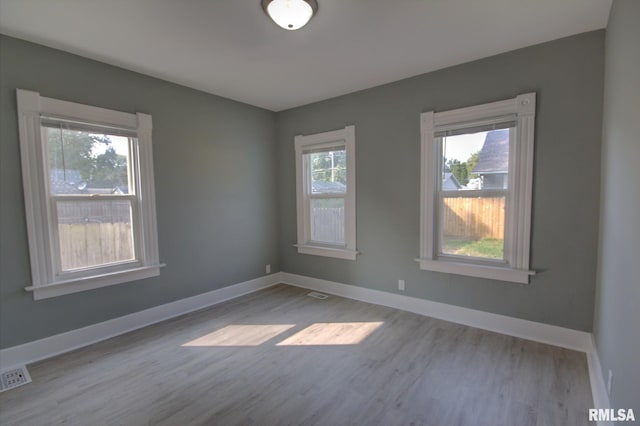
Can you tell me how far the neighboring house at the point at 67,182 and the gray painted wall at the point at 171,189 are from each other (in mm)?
227

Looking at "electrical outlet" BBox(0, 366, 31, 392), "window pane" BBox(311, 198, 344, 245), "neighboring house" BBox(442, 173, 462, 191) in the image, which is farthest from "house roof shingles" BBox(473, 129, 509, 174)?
"electrical outlet" BBox(0, 366, 31, 392)

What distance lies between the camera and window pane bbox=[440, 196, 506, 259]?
289 cm

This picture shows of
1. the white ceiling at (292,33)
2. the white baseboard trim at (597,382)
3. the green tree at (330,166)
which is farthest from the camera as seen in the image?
the green tree at (330,166)

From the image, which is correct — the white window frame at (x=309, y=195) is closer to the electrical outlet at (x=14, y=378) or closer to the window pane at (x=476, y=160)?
the window pane at (x=476, y=160)

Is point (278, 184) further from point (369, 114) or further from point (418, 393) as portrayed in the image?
point (418, 393)

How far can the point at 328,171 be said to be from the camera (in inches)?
163

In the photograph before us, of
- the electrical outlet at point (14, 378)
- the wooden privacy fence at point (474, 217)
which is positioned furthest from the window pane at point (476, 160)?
the electrical outlet at point (14, 378)

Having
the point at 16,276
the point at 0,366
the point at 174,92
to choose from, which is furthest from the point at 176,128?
the point at 0,366

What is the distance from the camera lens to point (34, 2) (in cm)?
193

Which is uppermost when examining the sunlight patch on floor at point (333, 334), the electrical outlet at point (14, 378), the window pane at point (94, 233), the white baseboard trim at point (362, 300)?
the window pane at point (94, 233)

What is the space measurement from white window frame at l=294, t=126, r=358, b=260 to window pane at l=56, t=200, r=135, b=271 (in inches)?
84.8

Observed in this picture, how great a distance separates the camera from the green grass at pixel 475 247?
2906 mm

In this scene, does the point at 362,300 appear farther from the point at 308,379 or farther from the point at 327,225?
the point at 308,379

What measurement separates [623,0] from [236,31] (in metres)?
2.44
